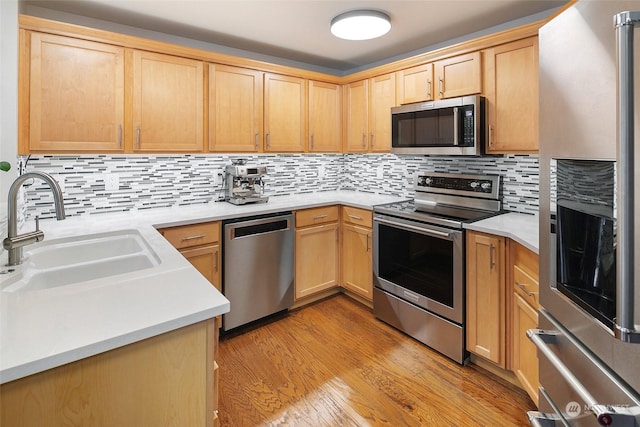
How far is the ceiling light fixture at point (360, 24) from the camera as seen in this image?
7.66 feet

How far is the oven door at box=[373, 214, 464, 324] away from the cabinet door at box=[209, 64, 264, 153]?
1282 millimetres

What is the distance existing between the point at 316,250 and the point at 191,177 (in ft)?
4.07

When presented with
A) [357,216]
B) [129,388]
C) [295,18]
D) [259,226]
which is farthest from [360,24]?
[129,388]

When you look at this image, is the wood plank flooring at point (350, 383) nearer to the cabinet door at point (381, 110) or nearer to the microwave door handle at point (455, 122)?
the microwave door handle at point (455, 122)

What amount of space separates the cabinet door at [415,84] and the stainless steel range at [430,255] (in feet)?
2.14

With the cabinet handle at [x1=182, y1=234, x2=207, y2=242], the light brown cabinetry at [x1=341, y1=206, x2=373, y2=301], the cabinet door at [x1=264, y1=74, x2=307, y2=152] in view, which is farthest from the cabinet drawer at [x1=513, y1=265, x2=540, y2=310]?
the cabinet door at [x1=264, y1=74, x2=307, y2=152]

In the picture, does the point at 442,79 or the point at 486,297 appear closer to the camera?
the point at 486,297

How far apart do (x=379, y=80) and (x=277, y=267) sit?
1.90 meters

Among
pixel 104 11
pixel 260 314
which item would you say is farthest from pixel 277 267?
pixel 104 11

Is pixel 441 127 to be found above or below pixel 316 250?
above

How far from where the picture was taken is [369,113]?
329cm

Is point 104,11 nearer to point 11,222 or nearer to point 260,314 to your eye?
point 11,222

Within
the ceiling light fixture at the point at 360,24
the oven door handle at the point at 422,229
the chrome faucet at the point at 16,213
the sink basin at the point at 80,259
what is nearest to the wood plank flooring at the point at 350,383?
the oven door handle at the point at 422,229

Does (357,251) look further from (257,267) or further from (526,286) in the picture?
(526,286)
